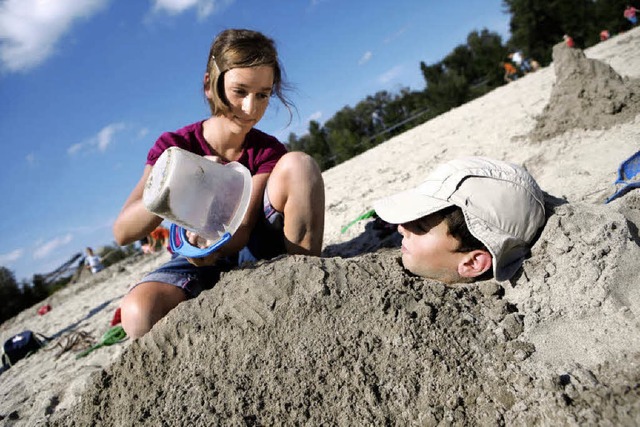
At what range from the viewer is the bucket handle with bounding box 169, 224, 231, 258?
5.06 feet

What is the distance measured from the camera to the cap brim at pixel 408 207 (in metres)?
1.46

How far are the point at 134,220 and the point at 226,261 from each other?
52 centimetres

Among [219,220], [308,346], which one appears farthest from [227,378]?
[219,220]

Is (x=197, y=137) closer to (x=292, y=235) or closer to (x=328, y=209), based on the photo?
(x=292, y=235)

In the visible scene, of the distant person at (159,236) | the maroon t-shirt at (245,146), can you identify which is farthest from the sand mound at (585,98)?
the distant person at (159,236)

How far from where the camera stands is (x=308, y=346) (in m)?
1.29

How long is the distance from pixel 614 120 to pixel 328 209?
260cm

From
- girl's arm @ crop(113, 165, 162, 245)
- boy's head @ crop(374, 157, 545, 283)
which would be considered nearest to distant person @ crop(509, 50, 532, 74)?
boy's head @ crop(374, 157, 545, 283)

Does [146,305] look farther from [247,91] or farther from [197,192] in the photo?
[247,91]

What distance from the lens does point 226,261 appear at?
81.3 inches

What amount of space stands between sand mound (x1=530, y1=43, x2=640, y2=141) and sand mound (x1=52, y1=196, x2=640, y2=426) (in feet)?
7.23

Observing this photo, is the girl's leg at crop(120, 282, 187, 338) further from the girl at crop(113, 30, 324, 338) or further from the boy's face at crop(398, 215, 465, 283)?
the boy's face at crop(398, 215, 465, 283)

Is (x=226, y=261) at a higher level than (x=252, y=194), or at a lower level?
lower

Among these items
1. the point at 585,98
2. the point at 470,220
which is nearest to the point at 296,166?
the point at 470,220
